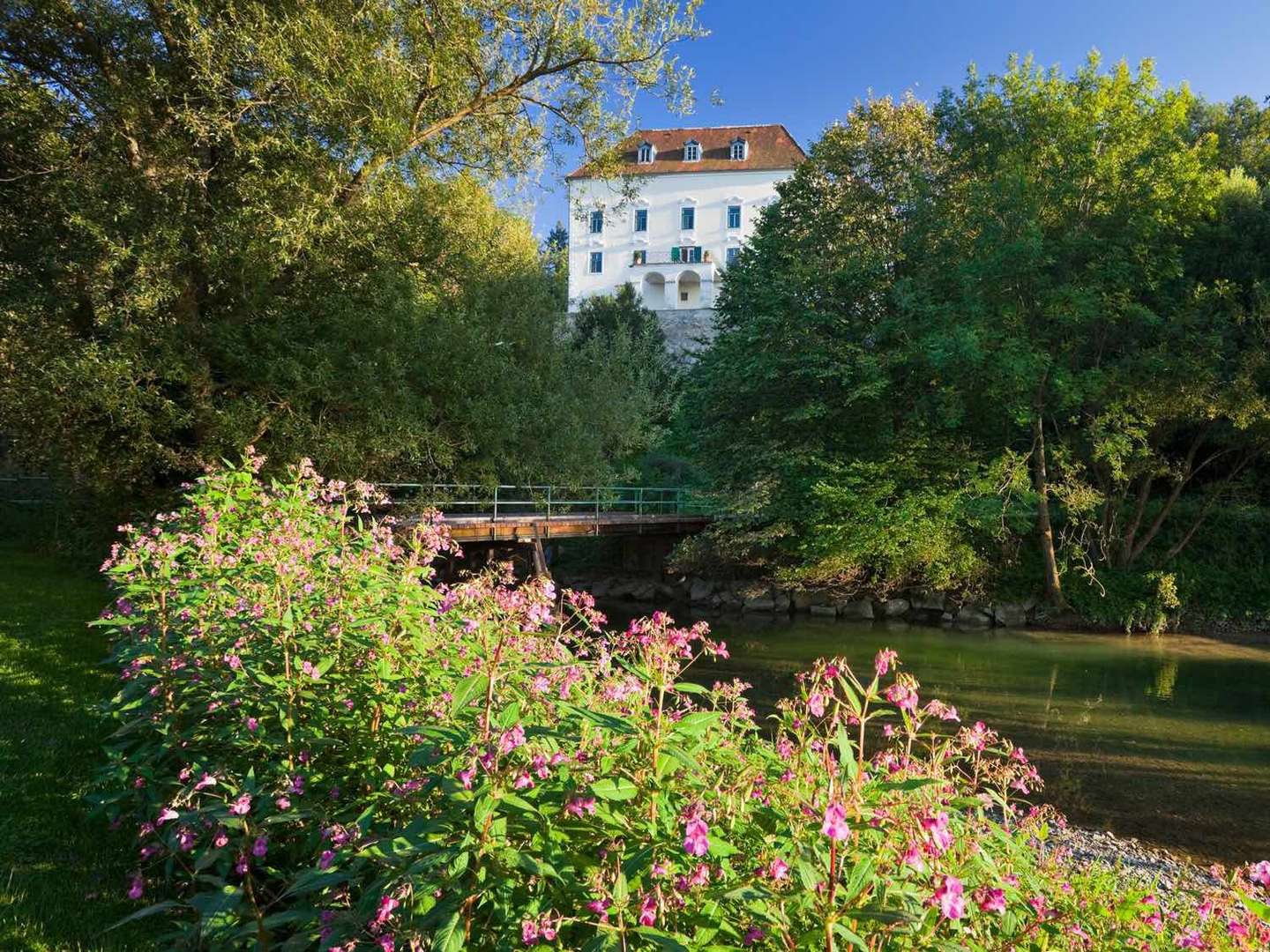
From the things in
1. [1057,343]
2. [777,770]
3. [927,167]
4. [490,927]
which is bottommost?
[490,927]

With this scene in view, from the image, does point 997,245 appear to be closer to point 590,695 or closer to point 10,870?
point 590,695

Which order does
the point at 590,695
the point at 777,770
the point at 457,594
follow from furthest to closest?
the point at 457,594, the point at 590,695, the point at 777,770

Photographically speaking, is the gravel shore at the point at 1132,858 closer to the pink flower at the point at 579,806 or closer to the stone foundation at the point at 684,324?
the pink flower at the point at 579,806

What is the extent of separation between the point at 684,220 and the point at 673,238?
4.42ft

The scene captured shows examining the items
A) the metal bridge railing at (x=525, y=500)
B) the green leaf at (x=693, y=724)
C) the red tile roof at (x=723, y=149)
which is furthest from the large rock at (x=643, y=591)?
the red tile roof at (x=723, y=149)

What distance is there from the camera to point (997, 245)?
16.4 meters

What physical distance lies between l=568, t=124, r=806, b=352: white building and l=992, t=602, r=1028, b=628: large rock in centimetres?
3061

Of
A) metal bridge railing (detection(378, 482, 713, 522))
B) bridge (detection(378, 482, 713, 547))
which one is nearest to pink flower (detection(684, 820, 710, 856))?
metal bridge railing (detection(378, 482, 713, 522))

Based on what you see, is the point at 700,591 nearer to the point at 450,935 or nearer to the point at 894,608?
the point at 894,608

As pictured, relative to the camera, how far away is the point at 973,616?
18078 mm

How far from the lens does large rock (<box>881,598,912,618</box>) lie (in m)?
18.8

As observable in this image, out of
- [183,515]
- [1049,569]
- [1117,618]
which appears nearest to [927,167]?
[1049,569]

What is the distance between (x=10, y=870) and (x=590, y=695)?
99.4 inches

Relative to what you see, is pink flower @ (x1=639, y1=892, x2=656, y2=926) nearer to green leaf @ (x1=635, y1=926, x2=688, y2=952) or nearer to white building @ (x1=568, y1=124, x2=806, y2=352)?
green leaf @ (x1=635, y1=926, x2=688, y2=952)
